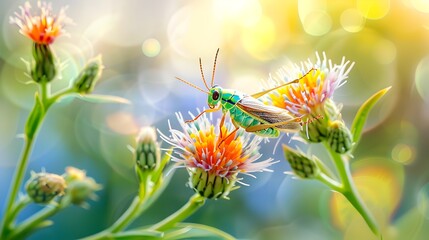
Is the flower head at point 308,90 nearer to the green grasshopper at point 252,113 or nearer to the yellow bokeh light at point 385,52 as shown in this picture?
the green grasshopper at point 252,113

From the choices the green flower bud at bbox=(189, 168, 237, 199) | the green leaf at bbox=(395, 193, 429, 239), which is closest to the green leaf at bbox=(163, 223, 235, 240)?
the green flower bud at bbox=(189, 168, 237, 199)

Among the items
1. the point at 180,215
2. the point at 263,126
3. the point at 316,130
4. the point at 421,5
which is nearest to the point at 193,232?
the point at 180,215

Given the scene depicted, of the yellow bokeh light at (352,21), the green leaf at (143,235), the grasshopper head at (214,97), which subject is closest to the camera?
the green leaf at (143,235)

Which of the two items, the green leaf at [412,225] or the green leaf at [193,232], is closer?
the green leaf at [193,232]

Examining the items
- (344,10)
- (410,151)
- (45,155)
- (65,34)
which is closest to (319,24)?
(344,10)

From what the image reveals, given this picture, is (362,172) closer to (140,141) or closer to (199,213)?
(199,213)

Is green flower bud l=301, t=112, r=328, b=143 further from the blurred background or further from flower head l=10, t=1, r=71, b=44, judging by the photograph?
the blurred background

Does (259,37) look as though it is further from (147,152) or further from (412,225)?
(147,152)

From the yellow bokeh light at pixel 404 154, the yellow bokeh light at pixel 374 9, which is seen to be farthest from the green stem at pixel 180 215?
the yellow bokeh light at pixel 374 9
